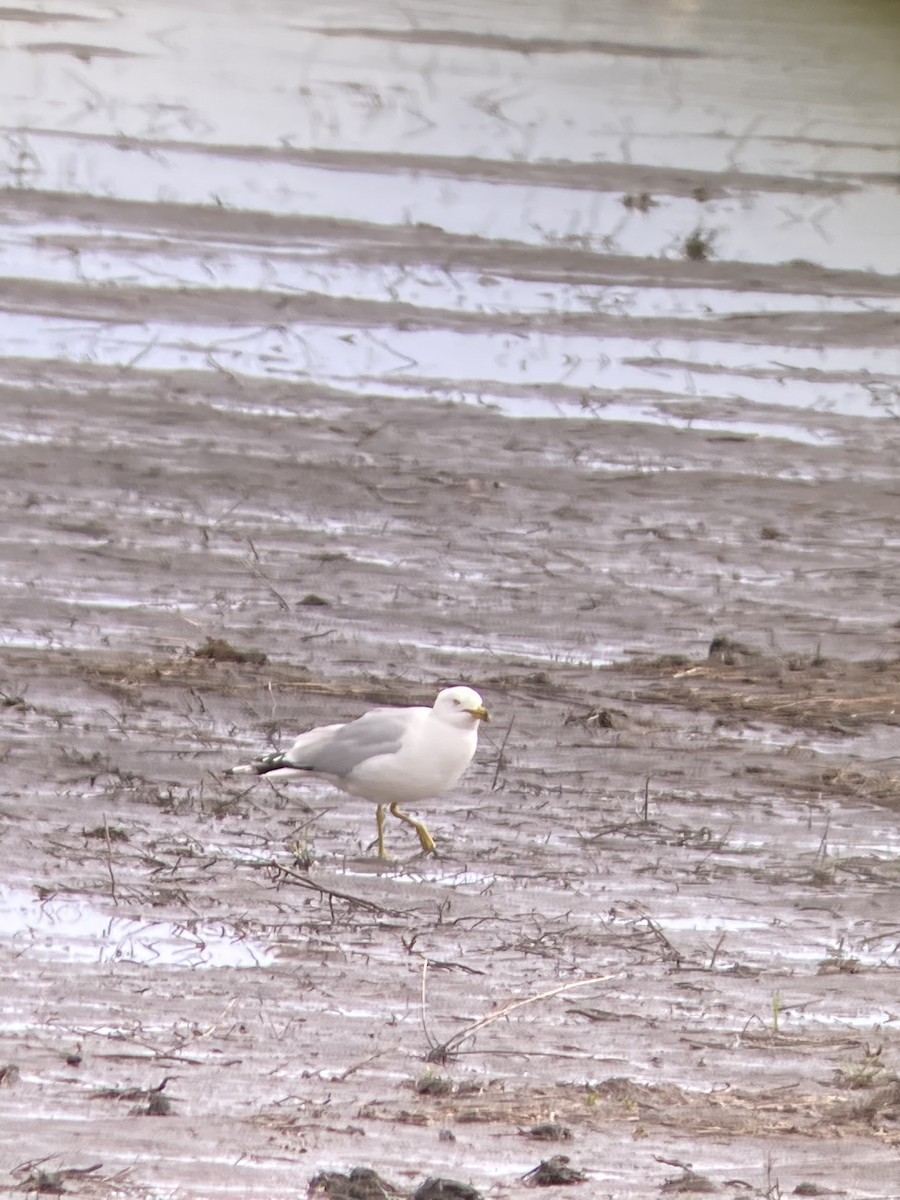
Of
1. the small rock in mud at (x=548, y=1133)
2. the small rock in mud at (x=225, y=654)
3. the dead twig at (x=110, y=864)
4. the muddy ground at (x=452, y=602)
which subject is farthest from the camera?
the small rock in mud at (x=225, y=654)

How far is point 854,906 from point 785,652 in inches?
Answer: 121

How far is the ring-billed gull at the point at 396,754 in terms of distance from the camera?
7.60 m

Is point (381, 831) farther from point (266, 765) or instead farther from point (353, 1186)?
point (353, 1186)

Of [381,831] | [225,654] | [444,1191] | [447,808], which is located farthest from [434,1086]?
[225,654]

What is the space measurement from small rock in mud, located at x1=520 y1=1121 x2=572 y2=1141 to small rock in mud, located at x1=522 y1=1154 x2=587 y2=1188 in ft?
0.76

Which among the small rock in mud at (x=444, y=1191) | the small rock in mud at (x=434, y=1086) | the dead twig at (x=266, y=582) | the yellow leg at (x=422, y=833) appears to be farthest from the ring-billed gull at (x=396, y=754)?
the small rock in mud at (x=444, y=1191)

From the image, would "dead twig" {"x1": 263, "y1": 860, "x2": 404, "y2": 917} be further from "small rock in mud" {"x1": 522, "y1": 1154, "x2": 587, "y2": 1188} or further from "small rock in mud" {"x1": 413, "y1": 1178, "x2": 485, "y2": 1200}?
"small rock in mud" {"x1": 413, "y1": 1178, "x2": 485, "y2": 1200}

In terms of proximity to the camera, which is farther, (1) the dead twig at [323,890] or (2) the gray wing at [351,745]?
(2) the gray wing at [351,745]

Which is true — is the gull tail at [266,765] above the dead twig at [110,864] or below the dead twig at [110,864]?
above

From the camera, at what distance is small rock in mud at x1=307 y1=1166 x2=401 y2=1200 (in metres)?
4.65

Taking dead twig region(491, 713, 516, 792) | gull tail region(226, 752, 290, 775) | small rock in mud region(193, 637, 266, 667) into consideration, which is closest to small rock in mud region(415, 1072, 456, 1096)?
gull tail region(226, 752, 290, 775)

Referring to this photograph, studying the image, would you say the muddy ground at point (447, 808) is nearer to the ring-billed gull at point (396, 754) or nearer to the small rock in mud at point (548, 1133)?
the small rock in mud at point (548, 1133)

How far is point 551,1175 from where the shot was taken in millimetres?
4922

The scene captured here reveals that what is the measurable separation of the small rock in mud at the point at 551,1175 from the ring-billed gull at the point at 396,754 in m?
2.61
